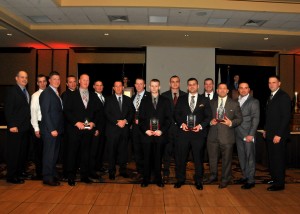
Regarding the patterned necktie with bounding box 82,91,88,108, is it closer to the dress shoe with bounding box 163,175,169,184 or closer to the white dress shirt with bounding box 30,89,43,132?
the white dress shirt with bounding box 30,89,43,132

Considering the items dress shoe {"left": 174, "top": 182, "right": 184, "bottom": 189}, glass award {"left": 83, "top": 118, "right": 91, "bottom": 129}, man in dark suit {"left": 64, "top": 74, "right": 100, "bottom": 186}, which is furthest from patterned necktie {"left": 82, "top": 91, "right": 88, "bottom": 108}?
dress shoe {"left": 174, "top": 182, "right": 184, "bottom": 189}

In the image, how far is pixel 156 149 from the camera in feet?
14.9

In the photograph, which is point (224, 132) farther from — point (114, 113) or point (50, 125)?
point (50, 125)

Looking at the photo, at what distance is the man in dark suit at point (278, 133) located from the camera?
4395 mm

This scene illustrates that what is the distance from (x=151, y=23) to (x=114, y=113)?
411 centimetres

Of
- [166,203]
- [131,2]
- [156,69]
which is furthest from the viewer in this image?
[156,69]

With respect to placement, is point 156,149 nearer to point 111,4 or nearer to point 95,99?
point 95,99

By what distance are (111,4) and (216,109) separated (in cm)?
369

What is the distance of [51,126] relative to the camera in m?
4.42

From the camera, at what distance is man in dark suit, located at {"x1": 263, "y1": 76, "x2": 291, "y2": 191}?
439 centimetres

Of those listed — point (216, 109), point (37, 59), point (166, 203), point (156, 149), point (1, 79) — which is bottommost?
point (166, 203)

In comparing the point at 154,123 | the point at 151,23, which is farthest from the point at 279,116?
the point at 151,23

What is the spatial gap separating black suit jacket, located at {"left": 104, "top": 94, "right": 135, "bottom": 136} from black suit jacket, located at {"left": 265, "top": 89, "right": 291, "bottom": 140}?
2.17 m

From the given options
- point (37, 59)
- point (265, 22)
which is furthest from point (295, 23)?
point (37, 59)
